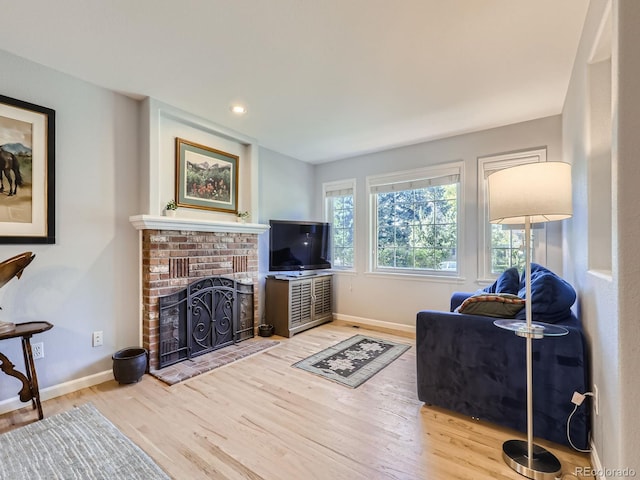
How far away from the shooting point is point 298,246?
4.37 meters

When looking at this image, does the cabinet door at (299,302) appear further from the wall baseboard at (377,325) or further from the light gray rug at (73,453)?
the light gray rug at (73,453)

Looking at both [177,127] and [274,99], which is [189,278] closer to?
[177,127]

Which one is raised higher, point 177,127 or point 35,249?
point 177,127

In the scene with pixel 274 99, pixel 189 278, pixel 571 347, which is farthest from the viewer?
pixel 189 278

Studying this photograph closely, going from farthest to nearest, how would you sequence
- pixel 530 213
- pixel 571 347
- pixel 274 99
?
pixel 274 99, pixel 571 347, pixel 530 213

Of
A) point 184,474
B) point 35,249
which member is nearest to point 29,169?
point 35,249

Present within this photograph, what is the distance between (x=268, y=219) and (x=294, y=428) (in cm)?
281

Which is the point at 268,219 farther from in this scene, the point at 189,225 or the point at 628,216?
the point at 628,216

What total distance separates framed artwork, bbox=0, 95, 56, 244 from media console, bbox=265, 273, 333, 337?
7.71 ft

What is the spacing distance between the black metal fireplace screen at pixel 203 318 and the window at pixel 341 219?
5.31ft

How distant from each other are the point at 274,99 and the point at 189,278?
196cm

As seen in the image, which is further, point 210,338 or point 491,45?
point 210,338

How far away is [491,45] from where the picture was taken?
2098 millimetres

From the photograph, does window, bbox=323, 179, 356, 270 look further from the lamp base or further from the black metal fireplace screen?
the lamp base
